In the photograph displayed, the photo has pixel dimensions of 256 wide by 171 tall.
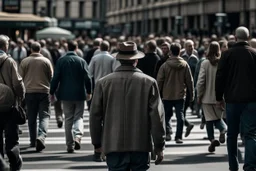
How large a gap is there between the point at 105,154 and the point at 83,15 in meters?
93.9

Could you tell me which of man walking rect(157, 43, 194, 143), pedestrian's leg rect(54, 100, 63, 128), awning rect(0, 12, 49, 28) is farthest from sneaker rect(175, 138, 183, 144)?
awning rect(0, 12, 49, 28)

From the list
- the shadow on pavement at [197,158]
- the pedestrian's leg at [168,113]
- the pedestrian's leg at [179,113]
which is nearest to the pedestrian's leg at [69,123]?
the shadow on pavement at [197,158]

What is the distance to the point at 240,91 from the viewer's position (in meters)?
11.4

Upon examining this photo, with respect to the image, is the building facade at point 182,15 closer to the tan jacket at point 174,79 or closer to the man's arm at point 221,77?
the tan jacket at point 174,79

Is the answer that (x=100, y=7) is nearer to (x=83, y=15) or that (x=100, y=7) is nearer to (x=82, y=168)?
(x=83, y=15)

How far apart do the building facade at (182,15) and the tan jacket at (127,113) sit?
116 feet

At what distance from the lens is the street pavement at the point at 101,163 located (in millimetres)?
12891

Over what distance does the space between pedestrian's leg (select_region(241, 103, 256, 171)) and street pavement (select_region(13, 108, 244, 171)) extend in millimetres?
1167

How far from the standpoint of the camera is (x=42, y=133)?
1516 centimetres

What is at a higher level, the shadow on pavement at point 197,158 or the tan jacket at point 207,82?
the tan jacket at point 207,82

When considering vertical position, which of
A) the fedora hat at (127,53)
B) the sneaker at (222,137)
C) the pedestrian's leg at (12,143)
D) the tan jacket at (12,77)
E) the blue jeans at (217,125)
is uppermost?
the fedora hat at (127,53)

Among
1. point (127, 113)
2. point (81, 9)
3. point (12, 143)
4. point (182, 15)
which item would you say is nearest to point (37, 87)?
point (12, 143)

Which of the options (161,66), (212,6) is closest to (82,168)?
(161,66)

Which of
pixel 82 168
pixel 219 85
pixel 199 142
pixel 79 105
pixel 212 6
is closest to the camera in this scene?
pixel 219 85
